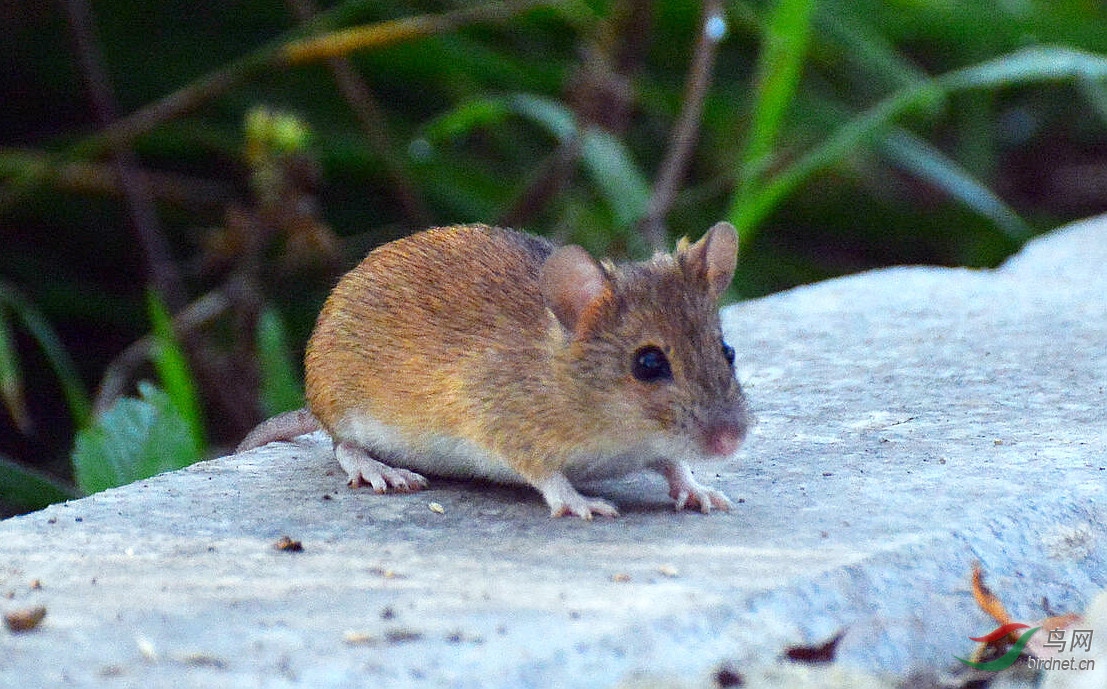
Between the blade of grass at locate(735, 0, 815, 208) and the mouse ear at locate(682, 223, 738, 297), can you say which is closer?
the mouse ear at locate(682, 223, 738, 297)

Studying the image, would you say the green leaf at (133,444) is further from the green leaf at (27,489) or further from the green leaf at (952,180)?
the green leaf at (952,180)

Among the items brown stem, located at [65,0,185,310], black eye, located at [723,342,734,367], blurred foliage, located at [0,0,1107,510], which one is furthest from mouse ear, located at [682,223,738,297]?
brown stem, located at [65,0,185,310]

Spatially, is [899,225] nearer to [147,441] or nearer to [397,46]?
[397,46]

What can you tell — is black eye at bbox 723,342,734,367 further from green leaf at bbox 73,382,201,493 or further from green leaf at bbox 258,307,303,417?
green leaf at bbox 258,307,303,417

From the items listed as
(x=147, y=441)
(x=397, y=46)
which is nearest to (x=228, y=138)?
(x=397, y=46)

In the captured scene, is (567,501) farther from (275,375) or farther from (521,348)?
(275,375)

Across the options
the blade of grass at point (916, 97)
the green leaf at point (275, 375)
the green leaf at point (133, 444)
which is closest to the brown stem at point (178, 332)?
the green leaf at point (275, 375)

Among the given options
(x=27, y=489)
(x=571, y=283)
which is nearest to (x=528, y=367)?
(x=571, y=283)
